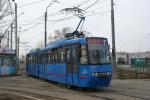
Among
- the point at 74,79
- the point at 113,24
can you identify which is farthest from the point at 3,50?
the point at 74,79

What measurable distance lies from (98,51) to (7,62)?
20.6 m

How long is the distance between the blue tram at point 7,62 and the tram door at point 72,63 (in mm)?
17414

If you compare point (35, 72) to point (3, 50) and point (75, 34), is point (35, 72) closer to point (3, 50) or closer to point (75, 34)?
point (3, 50)

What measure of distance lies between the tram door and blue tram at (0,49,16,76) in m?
17.4

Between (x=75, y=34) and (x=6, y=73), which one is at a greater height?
(x=75, y=34)

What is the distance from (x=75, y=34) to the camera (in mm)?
24688

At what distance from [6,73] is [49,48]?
12.9 meters

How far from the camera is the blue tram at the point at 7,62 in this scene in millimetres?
38669

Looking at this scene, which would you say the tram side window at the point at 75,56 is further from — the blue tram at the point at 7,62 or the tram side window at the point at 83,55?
the blue tram at the point at 7,62

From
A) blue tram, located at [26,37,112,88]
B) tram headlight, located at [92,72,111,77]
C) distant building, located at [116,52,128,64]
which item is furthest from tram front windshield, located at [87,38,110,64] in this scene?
distant building, located at [116,52,128,64]

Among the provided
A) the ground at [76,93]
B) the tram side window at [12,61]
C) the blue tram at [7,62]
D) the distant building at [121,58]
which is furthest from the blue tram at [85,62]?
the distant building at [121,58]

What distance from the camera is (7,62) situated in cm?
3919

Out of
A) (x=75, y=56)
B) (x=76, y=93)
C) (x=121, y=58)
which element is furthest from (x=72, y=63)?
(x=121, y=58)

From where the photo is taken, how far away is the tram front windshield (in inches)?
794
